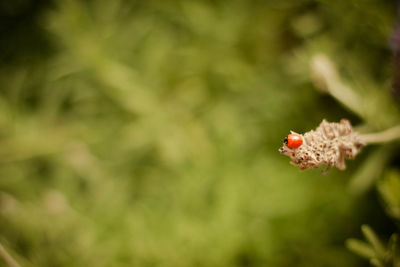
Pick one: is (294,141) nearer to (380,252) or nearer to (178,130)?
(380,252)

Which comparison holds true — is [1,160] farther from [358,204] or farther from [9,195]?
[358,204]

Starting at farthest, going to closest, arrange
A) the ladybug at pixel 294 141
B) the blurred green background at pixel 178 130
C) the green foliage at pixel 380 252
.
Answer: the blurred green background at pixel 178 130
the green foliage at pixel 380 252
the ladybug at pixel 294 141

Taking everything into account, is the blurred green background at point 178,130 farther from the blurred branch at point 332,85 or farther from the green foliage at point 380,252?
the green foliage at point 380,252

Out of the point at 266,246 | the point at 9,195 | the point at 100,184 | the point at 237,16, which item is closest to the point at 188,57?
the point at 237,16

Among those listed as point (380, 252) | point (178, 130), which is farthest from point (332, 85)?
point (178, 130)

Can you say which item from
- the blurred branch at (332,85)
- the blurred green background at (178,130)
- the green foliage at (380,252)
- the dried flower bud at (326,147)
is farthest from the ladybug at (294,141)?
the blurred green background at (178,130)

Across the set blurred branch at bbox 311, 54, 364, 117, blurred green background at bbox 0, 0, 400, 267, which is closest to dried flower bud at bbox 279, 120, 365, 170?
blurred branch at bbox 311, 54, 364, 117
